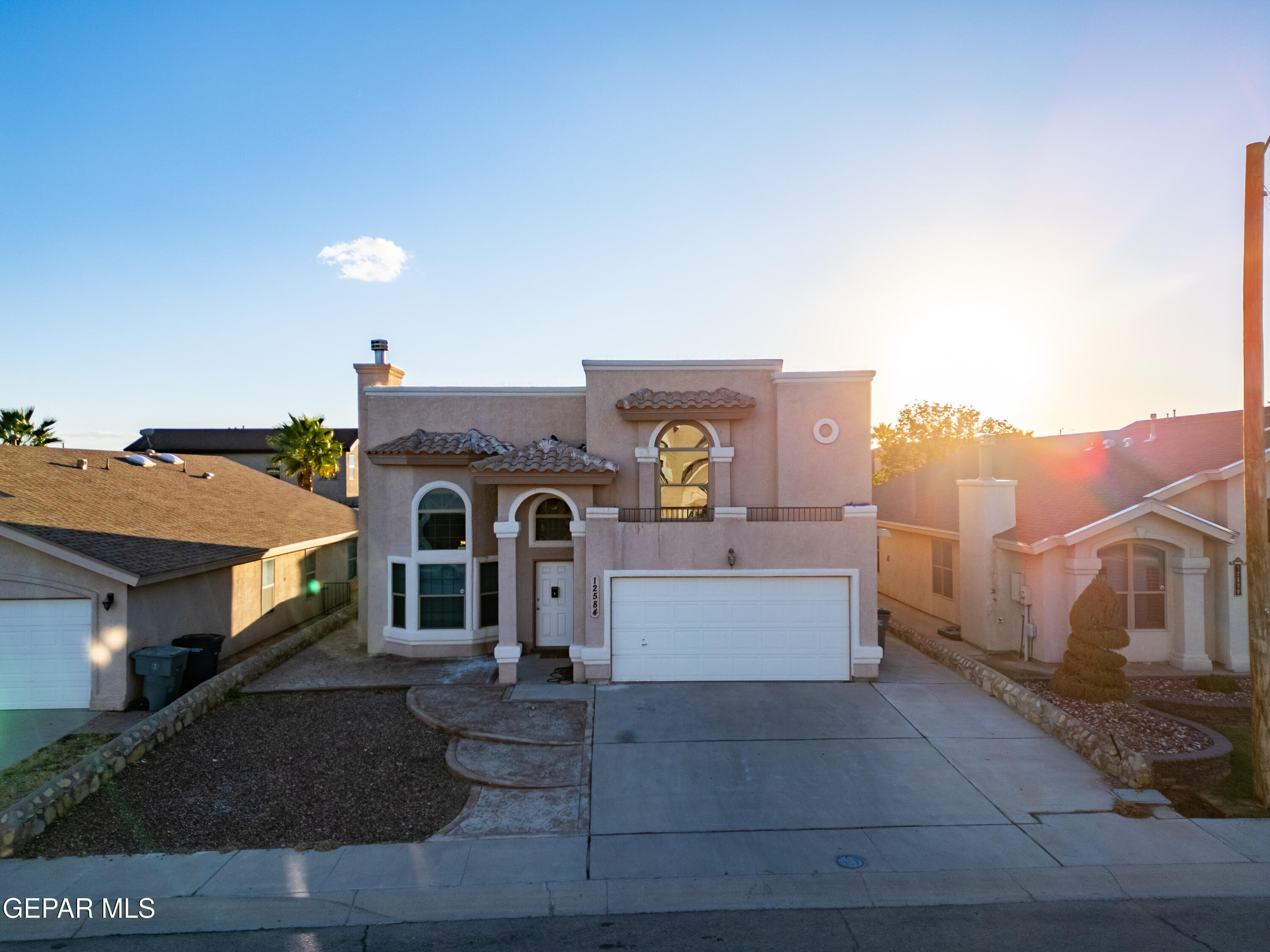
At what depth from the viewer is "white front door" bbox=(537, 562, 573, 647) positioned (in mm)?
15211

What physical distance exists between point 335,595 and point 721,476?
14419 millimetres

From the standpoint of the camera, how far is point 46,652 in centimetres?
1178

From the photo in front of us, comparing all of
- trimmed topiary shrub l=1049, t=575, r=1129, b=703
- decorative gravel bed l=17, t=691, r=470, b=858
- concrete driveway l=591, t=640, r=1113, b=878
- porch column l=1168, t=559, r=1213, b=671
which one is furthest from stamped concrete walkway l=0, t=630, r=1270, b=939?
porch column l=1168, t=559, r=1213, b=671

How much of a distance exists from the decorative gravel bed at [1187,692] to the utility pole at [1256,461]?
13.7ft

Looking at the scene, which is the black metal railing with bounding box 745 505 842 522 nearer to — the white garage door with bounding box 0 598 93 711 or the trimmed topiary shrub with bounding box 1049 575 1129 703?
the trimmed topiary shrub with bounding box 1049 575 1129 703

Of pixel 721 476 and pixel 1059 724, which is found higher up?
pixel 721 476

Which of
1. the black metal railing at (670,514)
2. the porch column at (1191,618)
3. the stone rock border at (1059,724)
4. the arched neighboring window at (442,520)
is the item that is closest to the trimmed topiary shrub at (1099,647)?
the stone rock border at (1059,724)

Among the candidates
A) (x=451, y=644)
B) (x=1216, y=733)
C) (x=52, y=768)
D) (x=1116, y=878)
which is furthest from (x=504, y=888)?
(x=1216, y=733)

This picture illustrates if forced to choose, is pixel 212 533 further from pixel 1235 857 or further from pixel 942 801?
pixel 1235 857

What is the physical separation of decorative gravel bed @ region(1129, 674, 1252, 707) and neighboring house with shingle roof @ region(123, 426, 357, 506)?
122 ft

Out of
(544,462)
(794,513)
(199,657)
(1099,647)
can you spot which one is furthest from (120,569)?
(1099,647)

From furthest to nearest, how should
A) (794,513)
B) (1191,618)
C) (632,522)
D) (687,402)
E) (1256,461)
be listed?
(794,513)
(1191,618)
(687,402)
(632,522)
(1256,461)

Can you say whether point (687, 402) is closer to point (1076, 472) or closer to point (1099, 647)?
point (1099, 647)

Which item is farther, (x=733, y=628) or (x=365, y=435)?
(x=365, y=435)
